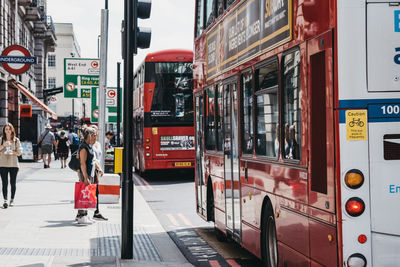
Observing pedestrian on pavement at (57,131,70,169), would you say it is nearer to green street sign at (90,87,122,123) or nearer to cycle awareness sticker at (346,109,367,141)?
green street sign at (90,87,122,123)

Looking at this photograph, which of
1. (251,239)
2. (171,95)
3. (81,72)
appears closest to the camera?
(251,239)

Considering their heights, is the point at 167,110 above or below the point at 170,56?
below

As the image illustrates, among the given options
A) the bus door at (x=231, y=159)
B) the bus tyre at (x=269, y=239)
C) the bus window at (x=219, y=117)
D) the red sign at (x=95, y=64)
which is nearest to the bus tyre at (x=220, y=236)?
the bus door at (x=231, y=159)

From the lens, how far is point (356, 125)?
16.6ft

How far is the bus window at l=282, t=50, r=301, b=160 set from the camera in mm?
5984

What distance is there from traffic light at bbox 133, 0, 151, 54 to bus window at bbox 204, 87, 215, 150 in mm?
2095

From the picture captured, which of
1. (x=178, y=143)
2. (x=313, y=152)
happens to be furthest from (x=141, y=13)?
(x=178, y=143)

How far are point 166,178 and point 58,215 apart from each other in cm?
1267

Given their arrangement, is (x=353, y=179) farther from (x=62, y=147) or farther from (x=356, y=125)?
(x=62, y=147)

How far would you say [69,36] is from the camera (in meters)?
93.1

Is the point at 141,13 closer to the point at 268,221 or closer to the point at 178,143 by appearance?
the point at 268,221

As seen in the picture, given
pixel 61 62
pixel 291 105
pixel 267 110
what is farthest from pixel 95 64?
pixel 61 62

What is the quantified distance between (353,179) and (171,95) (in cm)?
1887

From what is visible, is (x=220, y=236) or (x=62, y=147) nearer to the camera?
(x=220, y=236)
